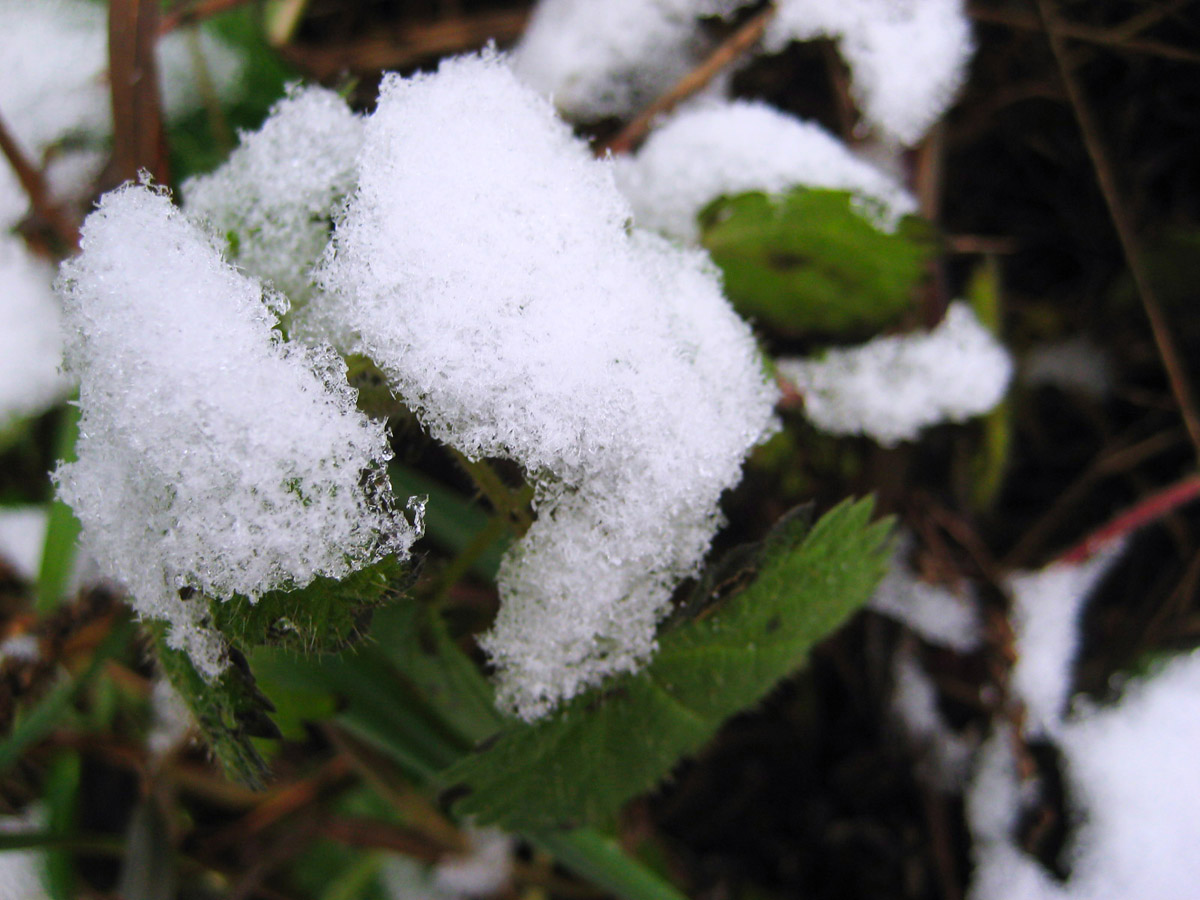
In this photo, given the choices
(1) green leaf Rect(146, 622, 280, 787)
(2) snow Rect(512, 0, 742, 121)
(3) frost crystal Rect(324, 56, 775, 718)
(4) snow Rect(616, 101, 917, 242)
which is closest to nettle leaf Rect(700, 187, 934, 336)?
(4) snow Rect(616, 101, 917, 242)

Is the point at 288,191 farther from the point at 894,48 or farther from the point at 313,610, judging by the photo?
the point at 894,48

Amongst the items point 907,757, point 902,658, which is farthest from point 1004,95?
point 907,757

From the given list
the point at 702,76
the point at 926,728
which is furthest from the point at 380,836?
the point at 702,76

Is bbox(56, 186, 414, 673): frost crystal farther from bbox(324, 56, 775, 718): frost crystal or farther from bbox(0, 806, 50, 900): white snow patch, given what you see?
bbox(0, 806, 50, 900): white snow patch

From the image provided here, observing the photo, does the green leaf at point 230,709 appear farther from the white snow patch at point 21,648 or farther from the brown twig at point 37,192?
the brown twig at point 37,192

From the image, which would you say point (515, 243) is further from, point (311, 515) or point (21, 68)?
point (21, 68)

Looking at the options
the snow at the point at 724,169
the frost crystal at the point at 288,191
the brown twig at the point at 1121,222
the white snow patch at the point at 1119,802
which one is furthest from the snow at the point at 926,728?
the frost crystal at the point at 288,191
